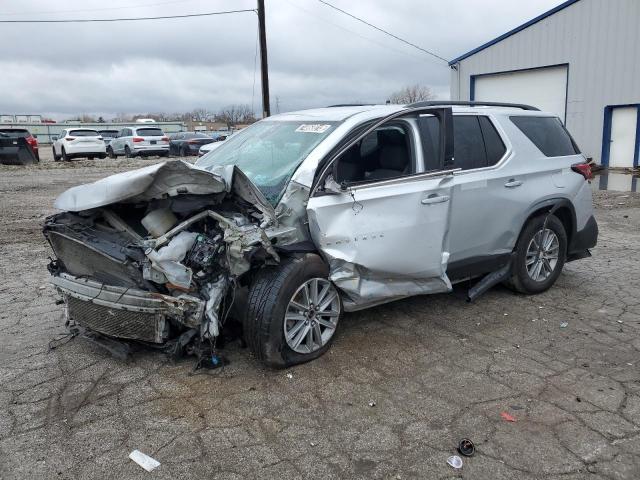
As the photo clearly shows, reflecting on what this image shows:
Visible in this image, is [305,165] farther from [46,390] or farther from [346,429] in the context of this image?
[46,390]

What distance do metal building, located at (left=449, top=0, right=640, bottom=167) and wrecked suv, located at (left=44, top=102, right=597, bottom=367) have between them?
53.7 ft

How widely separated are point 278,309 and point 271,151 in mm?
1458

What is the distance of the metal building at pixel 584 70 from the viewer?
18.3 m

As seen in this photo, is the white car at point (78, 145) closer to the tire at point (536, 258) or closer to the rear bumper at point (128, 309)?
the rear bumper at point (128, 309)

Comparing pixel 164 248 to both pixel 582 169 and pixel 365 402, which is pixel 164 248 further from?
pixel 582 169

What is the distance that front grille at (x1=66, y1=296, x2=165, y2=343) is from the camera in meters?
3.55

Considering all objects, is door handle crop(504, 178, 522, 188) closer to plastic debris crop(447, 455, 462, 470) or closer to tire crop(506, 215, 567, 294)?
tire crop(506, 215, 567, 294)

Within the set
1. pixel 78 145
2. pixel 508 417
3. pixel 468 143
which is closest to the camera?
pixel 508 417

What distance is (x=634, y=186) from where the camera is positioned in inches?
579

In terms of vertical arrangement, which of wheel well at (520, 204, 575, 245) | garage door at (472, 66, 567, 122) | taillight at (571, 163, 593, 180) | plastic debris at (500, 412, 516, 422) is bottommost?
plastic debris at (500, 412, 516, 422)

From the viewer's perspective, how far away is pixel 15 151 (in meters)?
21.3

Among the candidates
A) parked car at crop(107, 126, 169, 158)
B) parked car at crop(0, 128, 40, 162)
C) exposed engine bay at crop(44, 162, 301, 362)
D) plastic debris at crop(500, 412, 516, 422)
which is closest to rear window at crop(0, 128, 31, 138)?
parked car at crop(0, 128, 40, 162)

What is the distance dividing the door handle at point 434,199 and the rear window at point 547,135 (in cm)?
150

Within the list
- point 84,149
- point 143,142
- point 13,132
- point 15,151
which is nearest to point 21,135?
point 13,132
